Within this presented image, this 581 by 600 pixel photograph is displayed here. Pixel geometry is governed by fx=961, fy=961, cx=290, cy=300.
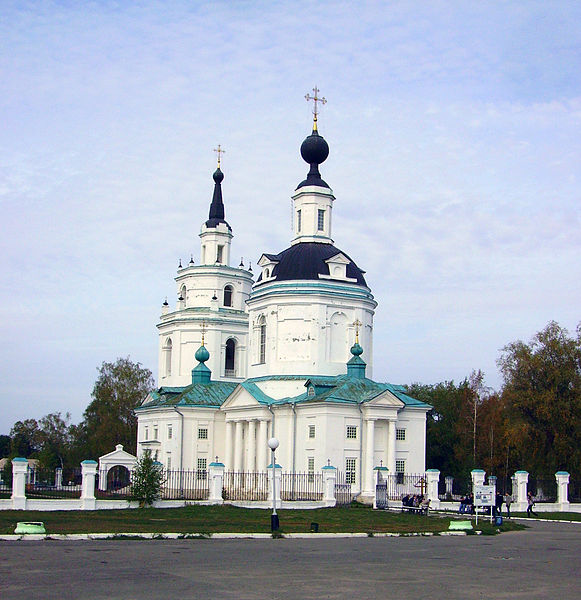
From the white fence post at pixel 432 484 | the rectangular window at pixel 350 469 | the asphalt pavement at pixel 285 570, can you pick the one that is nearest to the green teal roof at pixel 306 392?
the rectangular window at pixel 350 469

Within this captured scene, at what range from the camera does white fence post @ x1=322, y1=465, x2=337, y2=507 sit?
38.5 metres

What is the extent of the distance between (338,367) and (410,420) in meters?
5.00

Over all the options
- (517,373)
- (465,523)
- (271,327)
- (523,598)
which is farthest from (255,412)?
(523,598)

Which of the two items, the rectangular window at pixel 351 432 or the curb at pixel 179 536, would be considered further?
the rectangular window at pixel 351 432

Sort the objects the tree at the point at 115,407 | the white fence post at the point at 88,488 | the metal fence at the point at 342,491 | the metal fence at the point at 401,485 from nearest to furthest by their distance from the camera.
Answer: the white fence post at the point at 88,488
the metal fence at the point at 342,491
the metal fence at the point at 401,485
the tree at the point at 115,407

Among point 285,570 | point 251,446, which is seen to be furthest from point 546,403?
point 285,570

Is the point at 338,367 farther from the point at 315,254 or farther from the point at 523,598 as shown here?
the point at 523,598

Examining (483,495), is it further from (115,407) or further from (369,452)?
(115,407)

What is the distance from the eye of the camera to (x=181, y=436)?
2120 inches

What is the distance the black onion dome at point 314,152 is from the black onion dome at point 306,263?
3.69 meters

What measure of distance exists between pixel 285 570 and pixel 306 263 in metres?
35.8

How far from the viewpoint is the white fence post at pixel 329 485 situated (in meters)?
38.5

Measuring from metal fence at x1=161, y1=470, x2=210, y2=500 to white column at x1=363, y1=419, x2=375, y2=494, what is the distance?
7.34 m

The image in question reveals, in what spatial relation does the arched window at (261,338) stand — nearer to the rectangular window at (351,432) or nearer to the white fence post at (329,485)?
the rectangular window at (351,432)
